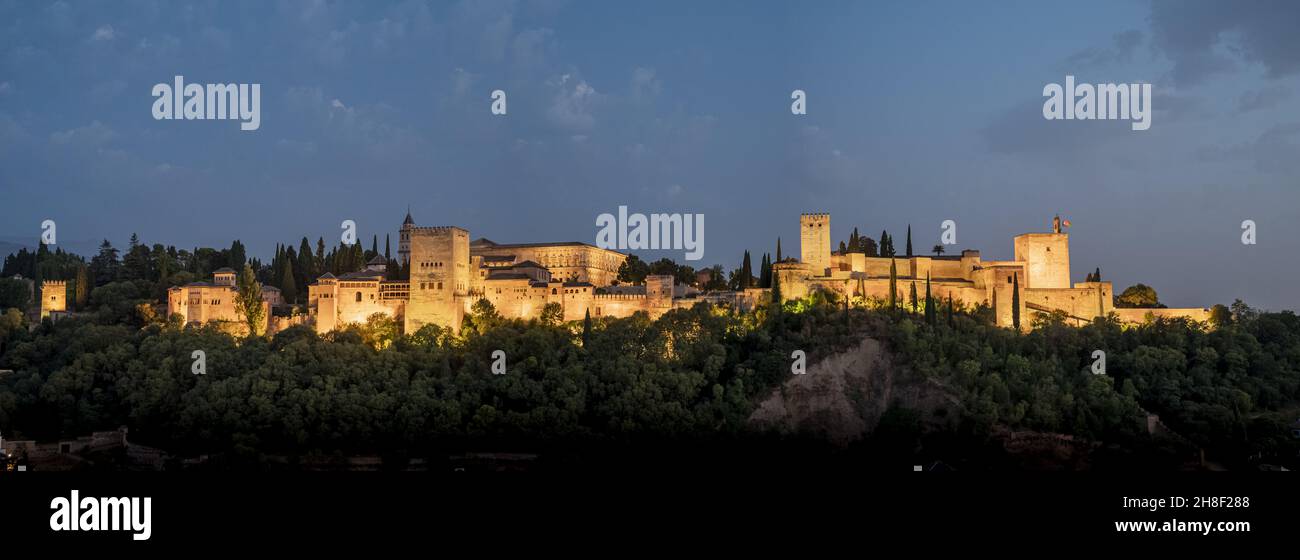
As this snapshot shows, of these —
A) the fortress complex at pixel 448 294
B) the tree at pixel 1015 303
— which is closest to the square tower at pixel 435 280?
the fortress complex at pixel 448 294

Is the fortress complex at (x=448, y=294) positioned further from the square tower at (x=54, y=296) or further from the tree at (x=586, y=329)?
the square tower at (x=54, y=296)

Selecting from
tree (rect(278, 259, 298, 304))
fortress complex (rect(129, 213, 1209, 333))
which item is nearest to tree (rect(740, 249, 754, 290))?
fortress complex (rect(129, 213, 1209, 333))

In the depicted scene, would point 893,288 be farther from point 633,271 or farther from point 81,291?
point 81,291
